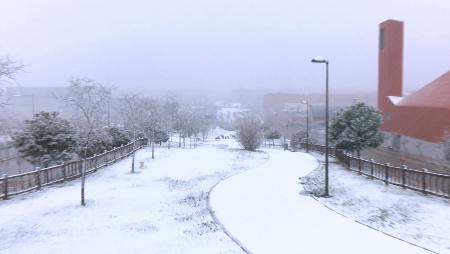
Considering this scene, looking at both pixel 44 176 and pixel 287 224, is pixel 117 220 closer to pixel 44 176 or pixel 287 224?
pixel 287 224

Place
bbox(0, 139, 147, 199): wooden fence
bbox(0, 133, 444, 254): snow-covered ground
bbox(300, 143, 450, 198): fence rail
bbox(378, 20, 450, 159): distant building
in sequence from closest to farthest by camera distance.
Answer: bbox(0, 133, 444, 254): snow-covered ground → bbox(300, 143, 450, 198): fence rail → bbox(0, 139, 147, 199): wooden fence → bbox(378, 20, 450, 159): distant building

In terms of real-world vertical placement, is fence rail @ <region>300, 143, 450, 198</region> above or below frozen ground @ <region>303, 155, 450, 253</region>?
above

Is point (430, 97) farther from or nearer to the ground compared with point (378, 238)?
farther from the ground

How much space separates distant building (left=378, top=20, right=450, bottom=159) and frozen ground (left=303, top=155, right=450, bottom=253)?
18.1 metres

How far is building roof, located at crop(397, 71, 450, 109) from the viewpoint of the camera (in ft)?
137

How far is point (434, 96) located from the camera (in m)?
44.8

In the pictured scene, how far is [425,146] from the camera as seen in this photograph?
142ft

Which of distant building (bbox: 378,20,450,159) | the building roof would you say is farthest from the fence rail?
the building roof

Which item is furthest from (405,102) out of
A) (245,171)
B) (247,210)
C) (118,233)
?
(118,233)

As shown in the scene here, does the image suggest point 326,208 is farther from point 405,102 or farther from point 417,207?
point 405,102

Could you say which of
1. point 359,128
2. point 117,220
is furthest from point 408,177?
point 117,220

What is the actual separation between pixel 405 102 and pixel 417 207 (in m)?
40.9

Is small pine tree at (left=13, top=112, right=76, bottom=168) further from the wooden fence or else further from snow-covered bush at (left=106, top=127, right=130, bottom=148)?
snow-covered bush at (left=106, top=127, right=130, bottom=148)

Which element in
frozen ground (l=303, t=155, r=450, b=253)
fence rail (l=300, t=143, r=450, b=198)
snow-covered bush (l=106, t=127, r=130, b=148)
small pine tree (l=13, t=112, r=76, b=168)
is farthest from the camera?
snow-covered bush (l=106, t=127, r=130, b=148)
